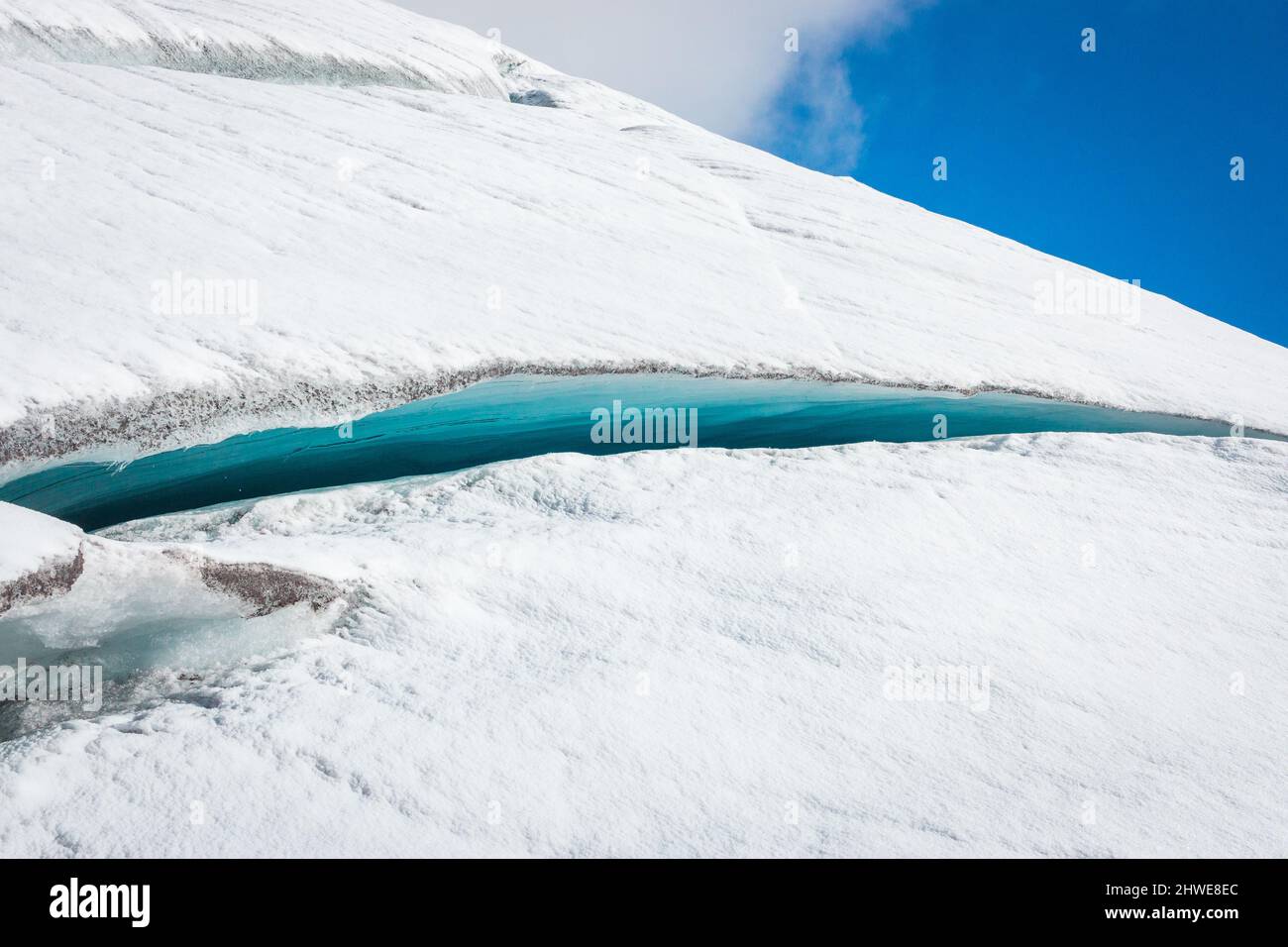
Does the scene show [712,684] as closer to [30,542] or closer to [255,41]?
[30,542]

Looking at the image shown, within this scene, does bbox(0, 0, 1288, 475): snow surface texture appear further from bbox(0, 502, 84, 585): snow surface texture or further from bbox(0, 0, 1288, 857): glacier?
bbox(0, 502, 84, 585): snow surface texture

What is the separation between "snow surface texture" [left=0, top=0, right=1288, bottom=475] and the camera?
651 centimetres

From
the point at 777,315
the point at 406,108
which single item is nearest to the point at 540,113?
the point at 406,108

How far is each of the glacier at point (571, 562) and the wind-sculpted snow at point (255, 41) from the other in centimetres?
296

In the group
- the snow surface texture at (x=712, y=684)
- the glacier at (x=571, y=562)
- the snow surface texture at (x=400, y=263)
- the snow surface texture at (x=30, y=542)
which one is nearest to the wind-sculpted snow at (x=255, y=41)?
the snow surface texture at (x=400, y=263)

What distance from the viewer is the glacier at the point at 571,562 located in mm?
3957

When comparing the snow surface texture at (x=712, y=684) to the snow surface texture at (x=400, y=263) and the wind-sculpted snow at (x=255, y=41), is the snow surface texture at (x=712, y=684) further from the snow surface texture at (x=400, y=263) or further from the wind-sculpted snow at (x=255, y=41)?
the wind-sculpted snow at (x=255, y=41)

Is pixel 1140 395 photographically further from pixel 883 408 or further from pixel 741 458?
pixel 741 458

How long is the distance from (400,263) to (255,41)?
10.0 meters

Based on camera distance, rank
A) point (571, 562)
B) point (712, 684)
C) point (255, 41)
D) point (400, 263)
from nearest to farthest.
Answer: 1. point (712, 684)
2. point (571, 562)
3. point (400, 263)
4. point (255, 41)

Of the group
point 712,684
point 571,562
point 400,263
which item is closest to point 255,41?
point 400,263

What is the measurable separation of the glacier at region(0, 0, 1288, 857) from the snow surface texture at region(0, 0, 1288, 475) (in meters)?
0.06

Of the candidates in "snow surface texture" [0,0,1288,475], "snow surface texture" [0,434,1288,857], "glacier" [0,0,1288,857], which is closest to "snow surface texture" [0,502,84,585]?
"glacier" [0,0,1288,857]

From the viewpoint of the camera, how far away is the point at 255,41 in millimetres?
15617
